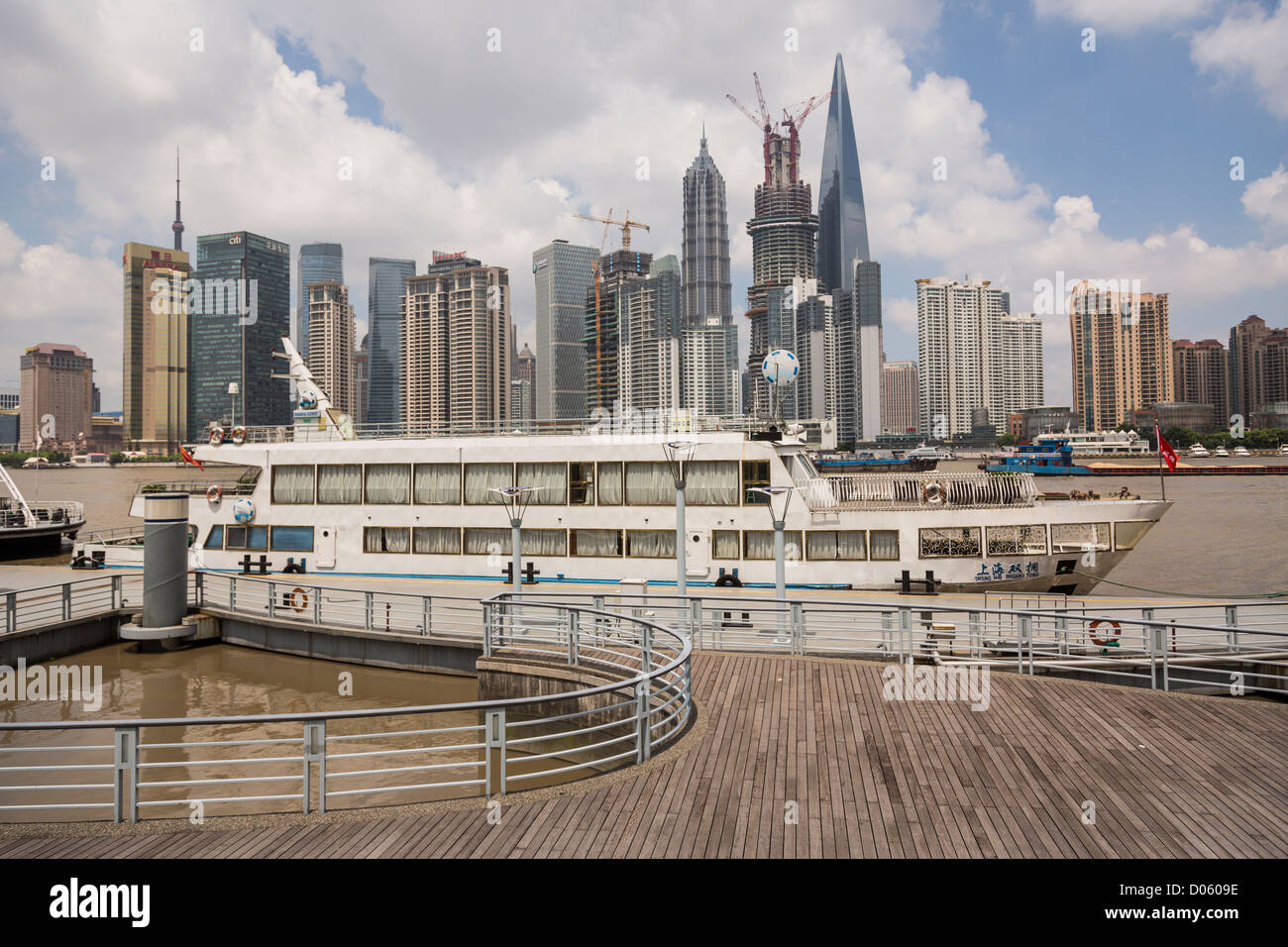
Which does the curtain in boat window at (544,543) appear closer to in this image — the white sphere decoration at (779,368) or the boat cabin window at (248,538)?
the white sphere decoration at (779,368)

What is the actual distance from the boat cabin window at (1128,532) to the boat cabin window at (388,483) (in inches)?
1024

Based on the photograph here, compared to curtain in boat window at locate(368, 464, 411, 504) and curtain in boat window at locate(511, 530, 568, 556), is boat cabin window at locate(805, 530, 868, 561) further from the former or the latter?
curtain in boat window at locate(368, 464, 411, 504)

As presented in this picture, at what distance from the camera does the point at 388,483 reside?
31031mm

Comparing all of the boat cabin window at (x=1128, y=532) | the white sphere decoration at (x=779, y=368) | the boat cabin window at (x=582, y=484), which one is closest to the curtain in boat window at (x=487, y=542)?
the boat cabin window at (x=582, y=484)

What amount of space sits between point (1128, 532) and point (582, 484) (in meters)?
19.2

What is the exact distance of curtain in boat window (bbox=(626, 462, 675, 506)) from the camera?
28.1 m

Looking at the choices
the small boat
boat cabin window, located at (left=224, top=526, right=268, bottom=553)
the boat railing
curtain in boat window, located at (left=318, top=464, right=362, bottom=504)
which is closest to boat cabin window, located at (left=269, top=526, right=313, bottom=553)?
boat cabin window, located at (left=224, top=526, right=268, bottom=553)

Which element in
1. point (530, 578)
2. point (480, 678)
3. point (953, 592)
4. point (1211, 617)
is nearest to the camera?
point (480, 678)

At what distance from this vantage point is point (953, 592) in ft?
85.1

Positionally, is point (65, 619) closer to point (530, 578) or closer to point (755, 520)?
point (530, 578)

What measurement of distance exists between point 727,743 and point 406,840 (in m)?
4.48

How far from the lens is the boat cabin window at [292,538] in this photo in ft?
104

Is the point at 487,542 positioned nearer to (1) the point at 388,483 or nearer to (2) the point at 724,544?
(1) the point at 388,483
